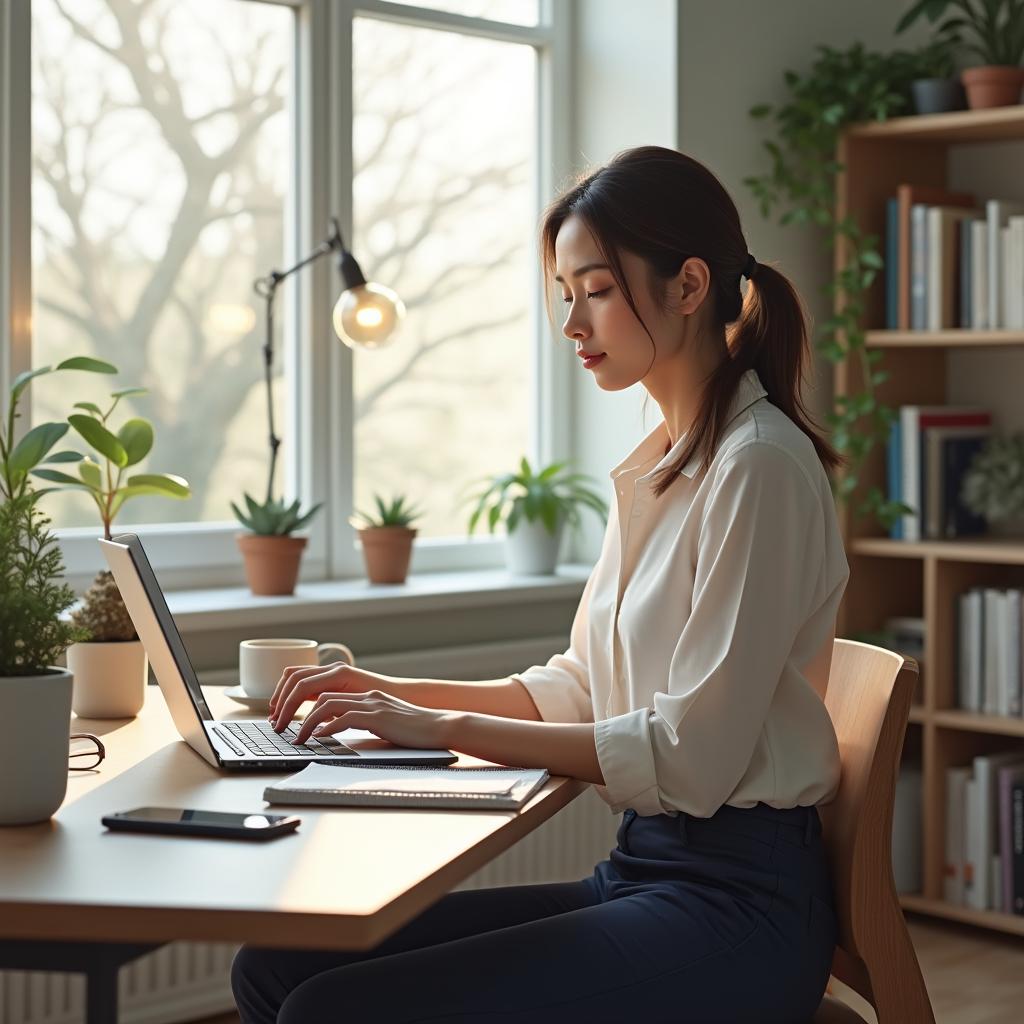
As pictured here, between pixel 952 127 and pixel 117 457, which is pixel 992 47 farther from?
pixel 117 457

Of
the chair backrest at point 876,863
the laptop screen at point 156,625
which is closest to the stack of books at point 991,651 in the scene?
the chair backrest at point 876,863

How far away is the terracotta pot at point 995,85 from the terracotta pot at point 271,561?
1745 millimetres

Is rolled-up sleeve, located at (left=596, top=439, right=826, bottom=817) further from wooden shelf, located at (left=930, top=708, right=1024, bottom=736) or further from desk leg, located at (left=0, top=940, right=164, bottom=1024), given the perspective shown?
wooden shelf, located at (left=930, top=708, right=1024, bottom=736)

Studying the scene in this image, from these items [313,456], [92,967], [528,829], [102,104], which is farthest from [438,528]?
[92,967]

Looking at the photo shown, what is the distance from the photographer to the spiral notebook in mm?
1420

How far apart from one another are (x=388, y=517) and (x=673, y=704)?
164cm

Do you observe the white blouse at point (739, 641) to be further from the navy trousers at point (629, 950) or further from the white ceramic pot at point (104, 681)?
the white ceramic pot at point (104, 681)

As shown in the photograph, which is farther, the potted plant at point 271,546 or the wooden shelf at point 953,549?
the wooden shelf at point 953,549

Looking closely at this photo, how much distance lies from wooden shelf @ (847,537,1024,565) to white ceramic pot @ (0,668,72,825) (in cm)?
229

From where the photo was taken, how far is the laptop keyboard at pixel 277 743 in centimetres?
161

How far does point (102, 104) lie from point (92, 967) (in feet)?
6.70

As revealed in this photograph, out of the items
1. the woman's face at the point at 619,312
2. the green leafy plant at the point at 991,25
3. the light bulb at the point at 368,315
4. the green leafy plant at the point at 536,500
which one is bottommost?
the green leafy plant at the point at 536,500

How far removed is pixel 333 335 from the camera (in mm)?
3145

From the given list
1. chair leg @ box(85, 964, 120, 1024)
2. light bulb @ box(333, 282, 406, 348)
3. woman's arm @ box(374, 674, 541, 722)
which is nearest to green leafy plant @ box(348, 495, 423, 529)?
light bulb @ box(333, 282, 406, 348)
